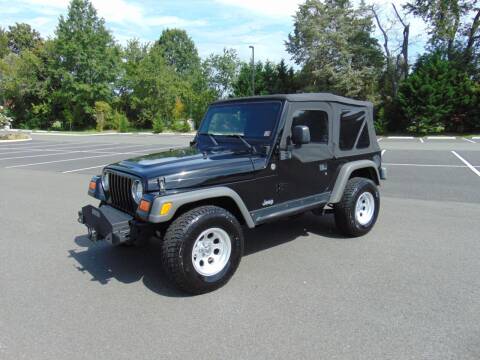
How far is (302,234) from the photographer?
5.04 metres

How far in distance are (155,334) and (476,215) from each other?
5359 millimetres

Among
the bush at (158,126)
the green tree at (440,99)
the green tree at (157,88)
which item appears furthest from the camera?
the green tree at (157,88)

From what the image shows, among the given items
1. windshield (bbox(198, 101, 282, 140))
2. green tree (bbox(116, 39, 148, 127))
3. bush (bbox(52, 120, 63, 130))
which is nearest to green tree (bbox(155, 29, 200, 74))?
green tree (bbox(116, 39, 148, 127))

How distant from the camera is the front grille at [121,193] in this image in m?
3.60

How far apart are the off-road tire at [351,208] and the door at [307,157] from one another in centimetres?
34


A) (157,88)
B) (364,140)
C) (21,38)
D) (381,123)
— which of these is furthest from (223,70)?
(21,38)

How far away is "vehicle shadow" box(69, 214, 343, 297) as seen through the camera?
377cm

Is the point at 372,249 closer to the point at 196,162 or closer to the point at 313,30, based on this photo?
the point at 196,162

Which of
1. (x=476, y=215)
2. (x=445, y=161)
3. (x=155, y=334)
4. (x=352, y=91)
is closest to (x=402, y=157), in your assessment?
(x=445, y=161)

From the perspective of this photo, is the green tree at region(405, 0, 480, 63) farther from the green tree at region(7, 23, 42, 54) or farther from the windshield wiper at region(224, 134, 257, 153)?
the green tree at region(7, 23, 42, 54)

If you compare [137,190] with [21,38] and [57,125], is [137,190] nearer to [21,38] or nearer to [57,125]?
[57,125]

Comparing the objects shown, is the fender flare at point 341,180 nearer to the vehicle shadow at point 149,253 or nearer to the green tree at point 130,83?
the vehicle shadow at point 149,253

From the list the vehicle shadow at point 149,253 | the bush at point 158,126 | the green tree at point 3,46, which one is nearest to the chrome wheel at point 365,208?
the vehicle shadow at point 149,253

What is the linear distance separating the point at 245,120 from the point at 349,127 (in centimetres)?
152
